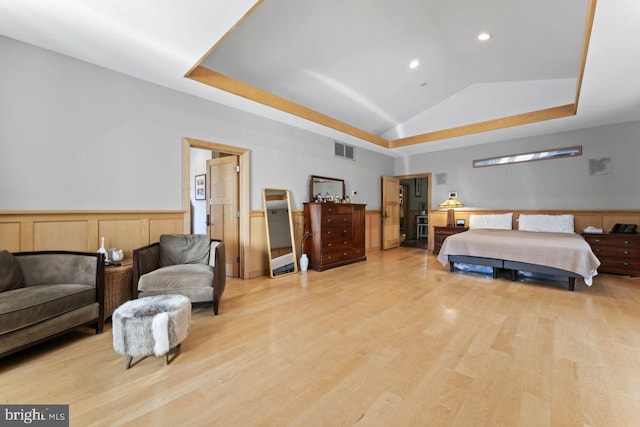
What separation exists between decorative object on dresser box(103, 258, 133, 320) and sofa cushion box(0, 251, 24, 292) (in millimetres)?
569

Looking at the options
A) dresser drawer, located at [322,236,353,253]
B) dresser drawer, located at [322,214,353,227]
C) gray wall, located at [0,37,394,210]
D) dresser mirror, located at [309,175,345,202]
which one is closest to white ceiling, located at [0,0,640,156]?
gray wall, located at [0,37,394,210]

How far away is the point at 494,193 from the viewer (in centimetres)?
617

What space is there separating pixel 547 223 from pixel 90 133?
751 cm

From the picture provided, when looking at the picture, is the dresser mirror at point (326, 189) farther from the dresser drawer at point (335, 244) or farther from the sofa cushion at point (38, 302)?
the sofa cushion at point (38, 302)

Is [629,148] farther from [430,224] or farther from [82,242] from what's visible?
[82,242]

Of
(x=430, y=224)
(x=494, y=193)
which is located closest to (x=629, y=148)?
(x=494, y=193)

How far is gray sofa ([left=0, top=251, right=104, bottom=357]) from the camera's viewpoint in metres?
1.84

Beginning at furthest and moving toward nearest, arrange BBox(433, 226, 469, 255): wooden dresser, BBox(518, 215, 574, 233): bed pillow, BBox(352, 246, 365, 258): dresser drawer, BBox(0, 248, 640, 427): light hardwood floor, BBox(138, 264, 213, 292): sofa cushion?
BBox(433, 226, 469, 255): wooden dresser, BBox(352, 246, 365, 258): dresser drawer, BBox(518, 215, 574, 233): bed pillow, BBox(138, 264, 213, 292): sofa cushion, BBox(0, 248, 640, 427): light hardwood floor

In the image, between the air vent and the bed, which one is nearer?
the bed

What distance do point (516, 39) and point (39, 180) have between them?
21.0ft

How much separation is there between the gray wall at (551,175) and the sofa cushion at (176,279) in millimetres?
6133

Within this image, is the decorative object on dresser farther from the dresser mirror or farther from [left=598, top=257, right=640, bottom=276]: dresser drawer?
[left=598, top=257, right=640, bottom=276]: dresser drawer

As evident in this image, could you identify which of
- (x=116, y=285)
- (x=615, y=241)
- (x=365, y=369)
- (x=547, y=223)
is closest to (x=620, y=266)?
(x=615, y=241)

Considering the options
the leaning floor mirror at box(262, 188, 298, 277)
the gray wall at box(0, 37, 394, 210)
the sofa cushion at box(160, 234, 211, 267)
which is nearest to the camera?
the gray wall at box(0, 37, 394, 210)
